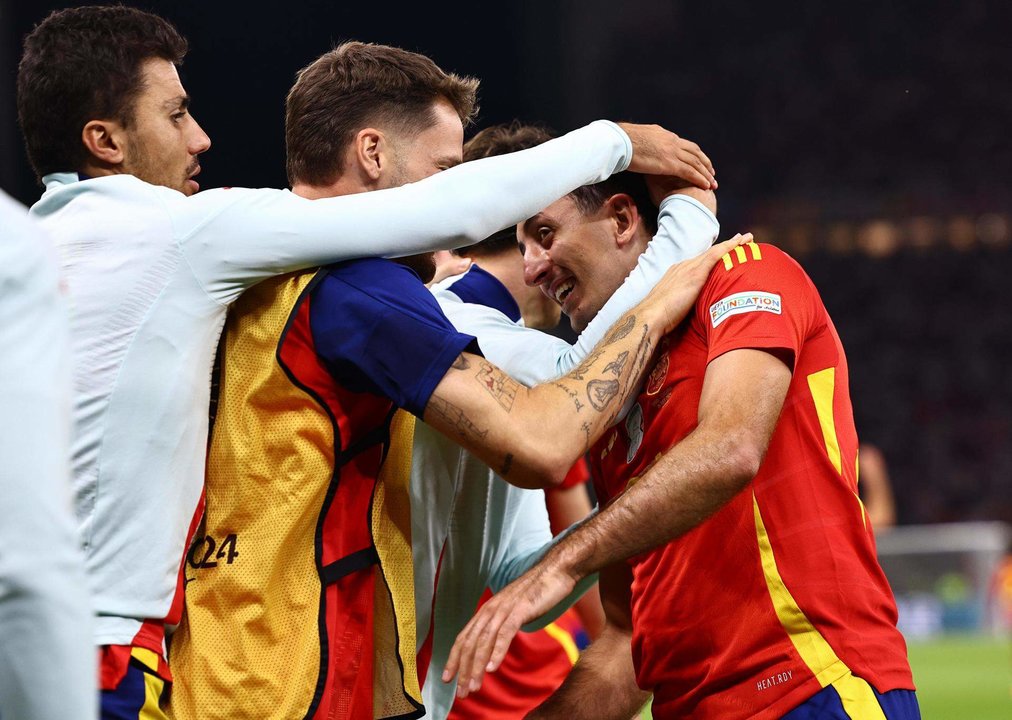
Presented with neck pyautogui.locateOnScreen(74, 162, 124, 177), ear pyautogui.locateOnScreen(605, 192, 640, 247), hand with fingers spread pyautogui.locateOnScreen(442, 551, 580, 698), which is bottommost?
hand with fingers spread pyautogui.locateOnScreen(442, 551, 580, 698)

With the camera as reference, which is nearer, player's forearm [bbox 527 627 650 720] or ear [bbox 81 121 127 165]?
ear [bbox 81 121 127 165]

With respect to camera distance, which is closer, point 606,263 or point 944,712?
point 606,263

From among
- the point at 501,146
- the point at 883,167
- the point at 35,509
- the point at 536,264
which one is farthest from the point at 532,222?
the point at 883,167

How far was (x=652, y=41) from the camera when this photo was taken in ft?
85.8

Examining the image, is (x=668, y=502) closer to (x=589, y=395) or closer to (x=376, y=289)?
(x=589, y=395)

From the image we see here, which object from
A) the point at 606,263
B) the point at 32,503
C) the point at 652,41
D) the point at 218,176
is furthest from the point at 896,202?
the point at 32,503

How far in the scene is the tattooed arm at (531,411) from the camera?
2.34 m

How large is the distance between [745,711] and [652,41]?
A: 979 inches

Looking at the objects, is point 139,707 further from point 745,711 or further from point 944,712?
point 944,712

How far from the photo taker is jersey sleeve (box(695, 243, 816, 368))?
2.55 m

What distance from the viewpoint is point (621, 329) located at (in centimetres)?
A: 270

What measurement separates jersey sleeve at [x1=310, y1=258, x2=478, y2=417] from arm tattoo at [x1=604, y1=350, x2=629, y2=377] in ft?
1.14

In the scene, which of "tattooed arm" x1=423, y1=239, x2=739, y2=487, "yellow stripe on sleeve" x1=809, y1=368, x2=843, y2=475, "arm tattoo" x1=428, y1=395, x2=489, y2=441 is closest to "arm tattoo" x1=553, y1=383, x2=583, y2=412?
"tattooed arm" x1=423, y1=239, x2=739, y2=487

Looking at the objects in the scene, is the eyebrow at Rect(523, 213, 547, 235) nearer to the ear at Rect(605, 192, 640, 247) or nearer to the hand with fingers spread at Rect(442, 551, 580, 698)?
the ear at Rect(605, 192, 640, 247)
